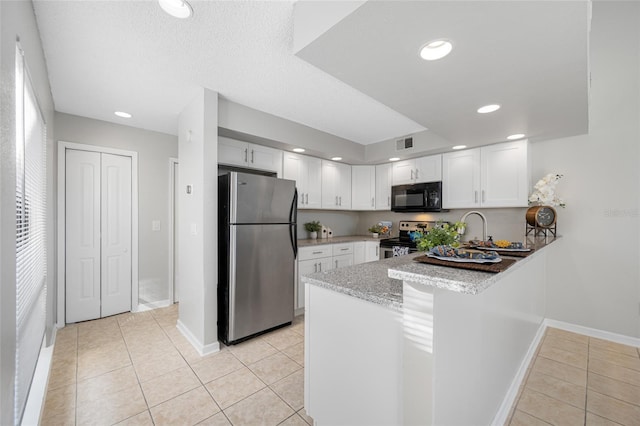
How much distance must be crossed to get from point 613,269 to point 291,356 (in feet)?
11.0

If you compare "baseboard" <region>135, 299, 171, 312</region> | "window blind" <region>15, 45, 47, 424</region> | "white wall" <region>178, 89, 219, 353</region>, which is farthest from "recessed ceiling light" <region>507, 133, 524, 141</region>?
"baseboard" <region>135, 299, 171, 312</region>

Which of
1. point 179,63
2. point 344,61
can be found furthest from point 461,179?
point 179,63

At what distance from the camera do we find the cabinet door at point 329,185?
13.3ft

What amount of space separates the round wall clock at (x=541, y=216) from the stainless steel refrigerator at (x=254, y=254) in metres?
2.56

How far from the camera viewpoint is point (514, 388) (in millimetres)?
1964

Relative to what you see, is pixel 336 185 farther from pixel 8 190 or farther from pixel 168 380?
pixel 8 190

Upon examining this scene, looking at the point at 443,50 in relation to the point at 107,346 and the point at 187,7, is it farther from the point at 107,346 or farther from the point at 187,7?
the point at 107,346

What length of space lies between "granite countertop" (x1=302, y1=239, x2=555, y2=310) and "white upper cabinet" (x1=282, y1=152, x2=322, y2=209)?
2.06 meters

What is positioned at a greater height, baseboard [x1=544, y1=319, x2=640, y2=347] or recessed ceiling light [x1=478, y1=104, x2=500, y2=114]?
recessed ceiling light [x1=478, y1=104, x2=500, y2=114]

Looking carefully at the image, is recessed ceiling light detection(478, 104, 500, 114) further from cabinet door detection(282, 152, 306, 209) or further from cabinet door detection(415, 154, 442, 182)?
cabinet door detection(282, 152, 306, 209)

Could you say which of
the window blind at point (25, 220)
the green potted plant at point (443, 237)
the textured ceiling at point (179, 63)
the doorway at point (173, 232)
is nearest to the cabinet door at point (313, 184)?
the textured ceiling at point (179, 63)

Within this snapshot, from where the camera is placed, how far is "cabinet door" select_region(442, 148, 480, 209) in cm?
334

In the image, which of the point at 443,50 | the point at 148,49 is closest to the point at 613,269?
the point at 443,50

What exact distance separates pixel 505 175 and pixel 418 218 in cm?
129
